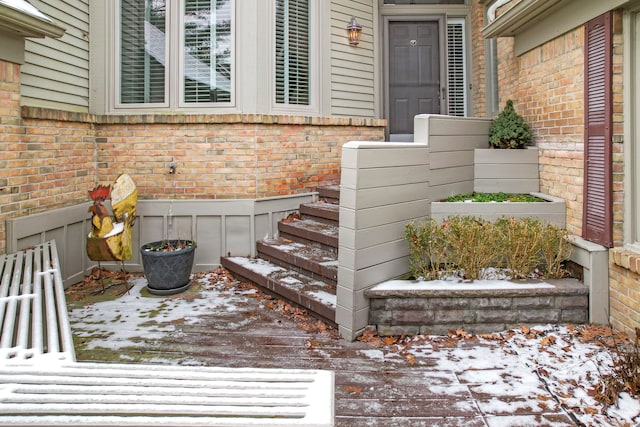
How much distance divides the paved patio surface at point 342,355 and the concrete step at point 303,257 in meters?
0.44

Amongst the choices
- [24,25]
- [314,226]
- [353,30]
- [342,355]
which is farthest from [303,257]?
[353,30]

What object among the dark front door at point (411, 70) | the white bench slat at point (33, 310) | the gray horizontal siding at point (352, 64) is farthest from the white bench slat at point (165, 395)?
the dark front door at point (411, 70)

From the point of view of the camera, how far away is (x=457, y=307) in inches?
148

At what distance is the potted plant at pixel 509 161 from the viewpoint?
508 cm

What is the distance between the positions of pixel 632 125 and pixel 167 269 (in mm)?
4320

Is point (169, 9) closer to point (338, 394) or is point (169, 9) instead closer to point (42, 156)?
point (42, 156)

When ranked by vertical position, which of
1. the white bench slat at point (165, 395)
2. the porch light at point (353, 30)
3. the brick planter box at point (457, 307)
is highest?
the porch light at point (353, 30)

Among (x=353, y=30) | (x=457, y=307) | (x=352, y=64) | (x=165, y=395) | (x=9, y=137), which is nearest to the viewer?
(x=165, y=395)

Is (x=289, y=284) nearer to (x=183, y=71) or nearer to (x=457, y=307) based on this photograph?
(x=457, y=307)

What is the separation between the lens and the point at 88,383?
1.78 m

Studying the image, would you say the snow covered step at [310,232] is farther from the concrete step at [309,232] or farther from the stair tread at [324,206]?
the stair tread at [324,206]

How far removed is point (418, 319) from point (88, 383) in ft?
8.41

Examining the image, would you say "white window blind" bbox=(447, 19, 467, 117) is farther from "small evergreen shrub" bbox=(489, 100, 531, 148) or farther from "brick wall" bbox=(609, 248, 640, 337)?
"brick wall" bbox=(609, 248, 640, 337)

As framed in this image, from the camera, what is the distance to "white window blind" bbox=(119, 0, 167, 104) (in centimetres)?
584
